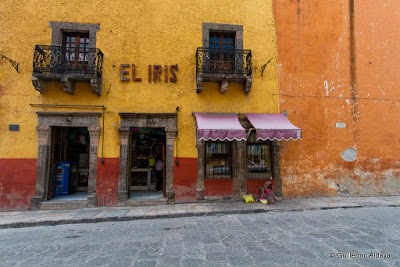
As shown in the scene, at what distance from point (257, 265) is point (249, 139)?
17.3ft

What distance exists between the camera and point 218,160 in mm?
8141

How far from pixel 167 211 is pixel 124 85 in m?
4.74

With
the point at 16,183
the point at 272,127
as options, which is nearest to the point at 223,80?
the point at 272,127

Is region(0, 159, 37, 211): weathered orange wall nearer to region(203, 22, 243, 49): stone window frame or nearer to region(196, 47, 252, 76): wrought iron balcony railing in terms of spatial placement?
region(196, 47, 252, 76): wrought iron balcony railing

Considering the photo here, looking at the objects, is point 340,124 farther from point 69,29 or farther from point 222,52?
point 69,29

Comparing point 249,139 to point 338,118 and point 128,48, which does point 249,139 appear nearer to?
point 338,118

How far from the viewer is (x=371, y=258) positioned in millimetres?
3607

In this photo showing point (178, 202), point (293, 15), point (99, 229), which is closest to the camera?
point (99, 229)

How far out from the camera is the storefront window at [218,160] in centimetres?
800

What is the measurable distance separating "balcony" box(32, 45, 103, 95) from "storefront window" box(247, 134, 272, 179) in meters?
6.05

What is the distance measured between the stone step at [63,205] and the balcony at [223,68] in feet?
18.8

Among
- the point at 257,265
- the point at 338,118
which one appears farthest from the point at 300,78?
the point at 257,265

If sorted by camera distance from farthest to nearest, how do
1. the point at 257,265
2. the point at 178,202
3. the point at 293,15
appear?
the point at 293,15, the point at 178,202, the point at 257,265

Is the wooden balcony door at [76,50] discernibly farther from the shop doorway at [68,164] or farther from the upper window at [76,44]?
the shop doorway at [68,164]
